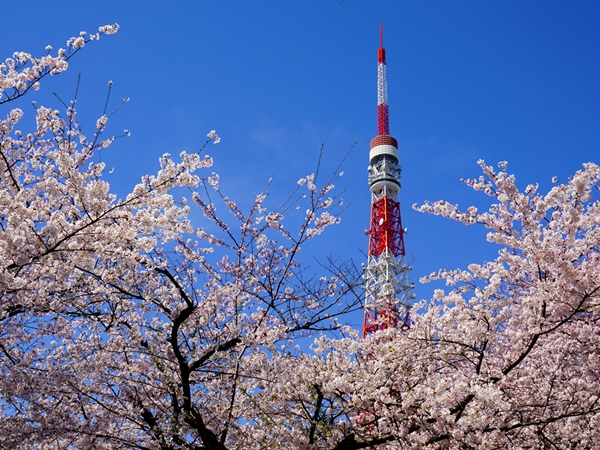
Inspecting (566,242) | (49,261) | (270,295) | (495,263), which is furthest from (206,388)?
(566,242)

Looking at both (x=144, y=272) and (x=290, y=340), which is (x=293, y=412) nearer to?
(x=290, y=340)

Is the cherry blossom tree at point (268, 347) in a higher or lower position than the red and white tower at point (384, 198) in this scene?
lower

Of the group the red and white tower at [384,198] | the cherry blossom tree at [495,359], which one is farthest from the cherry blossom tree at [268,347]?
the red and white tower at [384,198]

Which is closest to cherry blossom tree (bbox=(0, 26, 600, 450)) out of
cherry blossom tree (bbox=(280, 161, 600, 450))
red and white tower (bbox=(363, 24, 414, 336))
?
cherry blossom tree (bbox=(280, 161, 600, 450))

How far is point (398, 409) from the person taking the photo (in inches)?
186

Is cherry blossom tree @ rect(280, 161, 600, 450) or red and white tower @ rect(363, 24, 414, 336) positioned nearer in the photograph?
cherry blossom tree @ rect(280, 161, 600, 450)

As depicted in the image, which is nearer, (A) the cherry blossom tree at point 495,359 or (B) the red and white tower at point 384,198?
(A) the cherry blossom tree at point 495,359

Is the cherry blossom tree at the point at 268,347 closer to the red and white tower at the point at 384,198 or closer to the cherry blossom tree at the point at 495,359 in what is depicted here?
the cherry blossom tree at the point at 495,359

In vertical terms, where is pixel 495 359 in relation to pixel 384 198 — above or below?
below

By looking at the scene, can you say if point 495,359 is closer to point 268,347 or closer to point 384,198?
point 268,347

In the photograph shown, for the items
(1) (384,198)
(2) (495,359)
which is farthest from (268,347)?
(1) (384,198)

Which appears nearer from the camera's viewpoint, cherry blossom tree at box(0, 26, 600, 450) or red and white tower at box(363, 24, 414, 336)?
cherry blossom tree at box(0, 26, 600, 450)

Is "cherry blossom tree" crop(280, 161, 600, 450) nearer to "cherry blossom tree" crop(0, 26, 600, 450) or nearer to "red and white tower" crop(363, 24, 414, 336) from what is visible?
"cherry blossom tree" crop(0, 26, 600, 450)

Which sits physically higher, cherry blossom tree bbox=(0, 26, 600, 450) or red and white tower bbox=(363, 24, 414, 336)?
red and white tower bbox=(363, 24, 414, 336)
